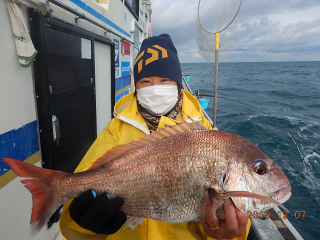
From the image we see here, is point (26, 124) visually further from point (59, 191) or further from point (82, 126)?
point (82, 126)

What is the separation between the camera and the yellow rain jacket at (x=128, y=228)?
1.54 m

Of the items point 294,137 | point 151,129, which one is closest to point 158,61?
point 151,129

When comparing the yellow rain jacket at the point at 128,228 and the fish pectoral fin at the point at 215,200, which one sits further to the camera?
the yellow rain jacket at the point at 128,228

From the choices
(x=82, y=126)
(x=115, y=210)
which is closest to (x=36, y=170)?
(x=115, y=210)

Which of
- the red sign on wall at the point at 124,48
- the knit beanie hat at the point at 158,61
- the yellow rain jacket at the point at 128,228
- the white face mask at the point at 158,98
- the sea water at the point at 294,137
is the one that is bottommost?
the sea water at the point at 294,137

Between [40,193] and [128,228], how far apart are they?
33.1 inches

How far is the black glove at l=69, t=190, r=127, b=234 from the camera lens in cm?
135

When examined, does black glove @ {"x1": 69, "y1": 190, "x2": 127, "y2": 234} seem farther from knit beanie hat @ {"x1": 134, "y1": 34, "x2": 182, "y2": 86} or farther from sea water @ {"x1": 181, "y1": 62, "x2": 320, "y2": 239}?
sea water @ {"x1": 181, "y1": 62, "x2": 320, "y2": 239}

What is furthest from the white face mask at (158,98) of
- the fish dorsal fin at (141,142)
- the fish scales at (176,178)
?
the fish scales at (176,178)

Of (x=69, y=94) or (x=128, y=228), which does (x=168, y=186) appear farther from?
(x=69, y=94)

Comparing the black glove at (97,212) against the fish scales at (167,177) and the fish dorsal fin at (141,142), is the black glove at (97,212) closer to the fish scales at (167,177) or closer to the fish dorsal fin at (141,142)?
the fish scales at (167,177)

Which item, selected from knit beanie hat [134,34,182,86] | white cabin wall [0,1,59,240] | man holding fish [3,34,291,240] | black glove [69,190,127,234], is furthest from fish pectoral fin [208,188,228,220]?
white cabin wall [0,1,59,240]

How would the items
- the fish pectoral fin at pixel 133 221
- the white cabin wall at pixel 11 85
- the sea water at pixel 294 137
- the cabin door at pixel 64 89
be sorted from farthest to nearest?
the sea water at pixel 294 137 → the cabin door at pixel 64 89 → the white cabin wall at pixel 11 85 → the fish pectoral fin at pixel 133 221

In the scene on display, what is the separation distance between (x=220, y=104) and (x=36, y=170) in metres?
15.4
